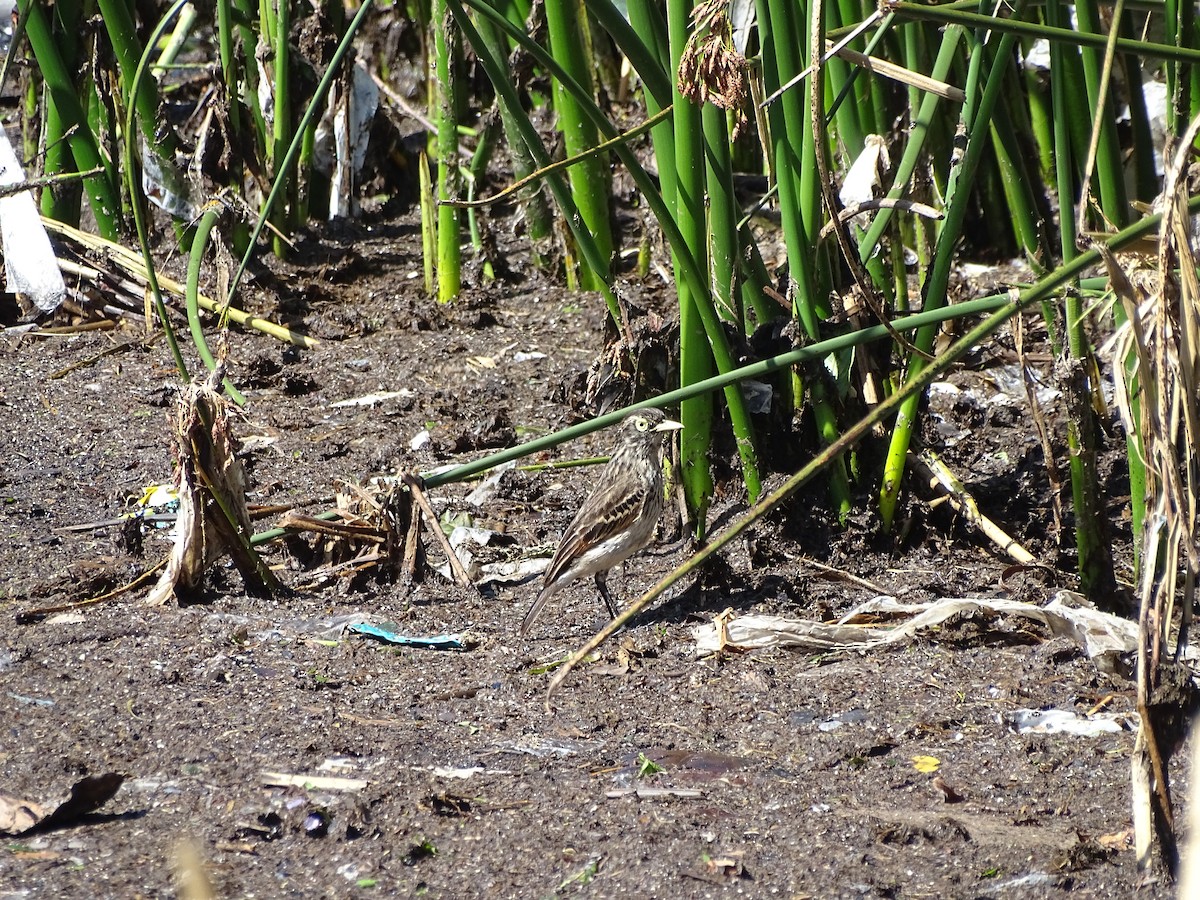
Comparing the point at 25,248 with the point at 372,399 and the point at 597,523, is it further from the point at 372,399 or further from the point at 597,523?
the point at 597,523

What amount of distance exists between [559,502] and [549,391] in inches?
34.2

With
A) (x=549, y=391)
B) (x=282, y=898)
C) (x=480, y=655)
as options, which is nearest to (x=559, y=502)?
(x=549, y=391)

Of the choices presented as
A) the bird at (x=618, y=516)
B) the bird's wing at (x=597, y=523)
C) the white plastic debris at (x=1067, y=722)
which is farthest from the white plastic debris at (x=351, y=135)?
the white plastic debris at (x=1067, y=722)

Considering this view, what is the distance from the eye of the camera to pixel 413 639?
158 inches

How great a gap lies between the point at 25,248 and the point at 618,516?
3446 mm

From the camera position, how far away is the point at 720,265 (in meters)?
4.09

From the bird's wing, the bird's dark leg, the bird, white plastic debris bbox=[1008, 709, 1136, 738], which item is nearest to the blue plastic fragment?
the bird

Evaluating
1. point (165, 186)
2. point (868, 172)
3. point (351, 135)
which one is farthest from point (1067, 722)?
point (351, 135)

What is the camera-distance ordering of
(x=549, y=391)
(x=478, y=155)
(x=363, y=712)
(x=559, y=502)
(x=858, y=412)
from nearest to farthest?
(x=363, y=712) → (x=858, y=412) → (x=559, y=502) → (x=549, y=391) → (x=478, y=155)

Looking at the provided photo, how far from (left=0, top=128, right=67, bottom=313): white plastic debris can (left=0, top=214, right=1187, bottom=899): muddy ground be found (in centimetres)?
117

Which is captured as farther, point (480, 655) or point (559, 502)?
point (559, 502)

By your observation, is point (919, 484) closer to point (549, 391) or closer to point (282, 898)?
point (549, 391)

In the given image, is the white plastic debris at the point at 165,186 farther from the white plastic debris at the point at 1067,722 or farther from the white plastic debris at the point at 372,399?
the white plastic debris at the point at 1067,722

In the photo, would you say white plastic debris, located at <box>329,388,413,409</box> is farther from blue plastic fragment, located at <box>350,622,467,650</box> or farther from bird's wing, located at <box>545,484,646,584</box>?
blue plastic fragment, located at <box>350,622,467,650</box>
